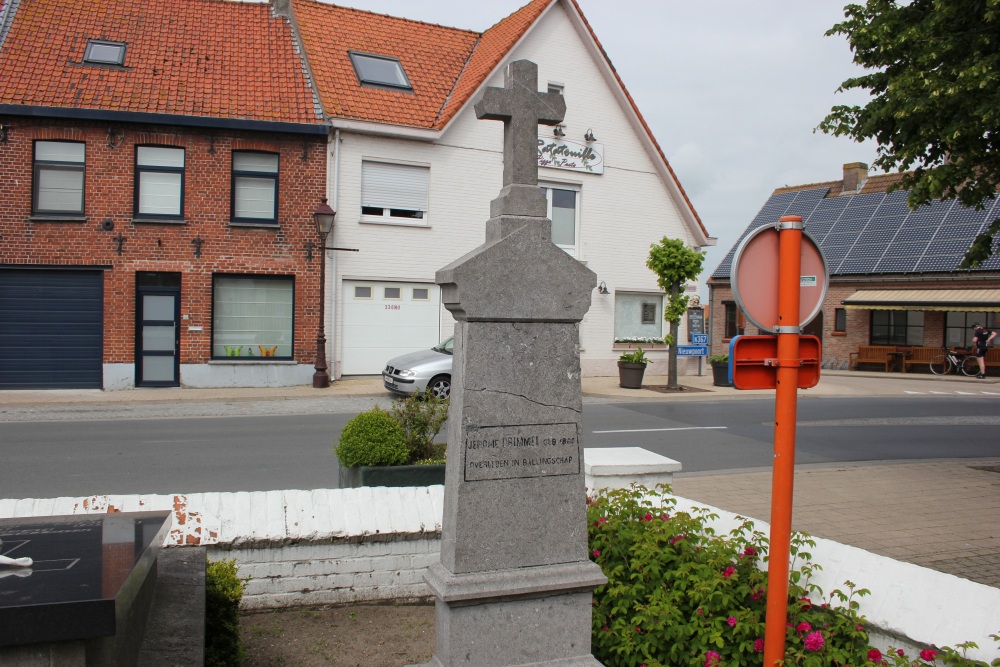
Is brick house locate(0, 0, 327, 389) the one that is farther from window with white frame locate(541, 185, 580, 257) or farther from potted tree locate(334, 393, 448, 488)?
potted tree locate(334, 393, 448, 488)

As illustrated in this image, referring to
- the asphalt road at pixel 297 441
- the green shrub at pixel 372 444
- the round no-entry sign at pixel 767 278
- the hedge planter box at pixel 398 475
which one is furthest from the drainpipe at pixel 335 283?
the round no-entry sign at pixel 767 278

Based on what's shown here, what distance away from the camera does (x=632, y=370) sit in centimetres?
2042

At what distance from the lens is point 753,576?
3955 millimetres

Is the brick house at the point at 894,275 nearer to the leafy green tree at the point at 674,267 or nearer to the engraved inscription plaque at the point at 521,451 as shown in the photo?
the leafy green tree at the point at 674,267

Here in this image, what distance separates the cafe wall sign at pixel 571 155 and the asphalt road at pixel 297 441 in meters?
7.63

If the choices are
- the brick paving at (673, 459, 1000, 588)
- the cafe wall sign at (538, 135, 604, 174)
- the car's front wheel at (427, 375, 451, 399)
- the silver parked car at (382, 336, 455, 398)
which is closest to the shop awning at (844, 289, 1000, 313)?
the cafe wall sign at (538, 135, 604, 174)

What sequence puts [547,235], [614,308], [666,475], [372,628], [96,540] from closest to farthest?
[96,540] → [547,235] → [372,628] → [666,475] → [614,308]

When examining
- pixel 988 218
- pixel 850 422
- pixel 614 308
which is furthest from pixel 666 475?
pixel 988 218

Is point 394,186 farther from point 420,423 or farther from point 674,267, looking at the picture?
point 420,423

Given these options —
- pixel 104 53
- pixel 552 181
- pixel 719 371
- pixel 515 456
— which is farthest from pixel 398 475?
pixel 719 371

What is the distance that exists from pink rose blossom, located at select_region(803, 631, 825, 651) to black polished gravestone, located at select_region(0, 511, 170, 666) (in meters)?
2.67

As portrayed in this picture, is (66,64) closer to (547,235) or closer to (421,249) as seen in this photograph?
(421,249)

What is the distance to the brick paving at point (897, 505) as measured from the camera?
252 inches

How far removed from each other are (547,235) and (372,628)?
2.46 meters
